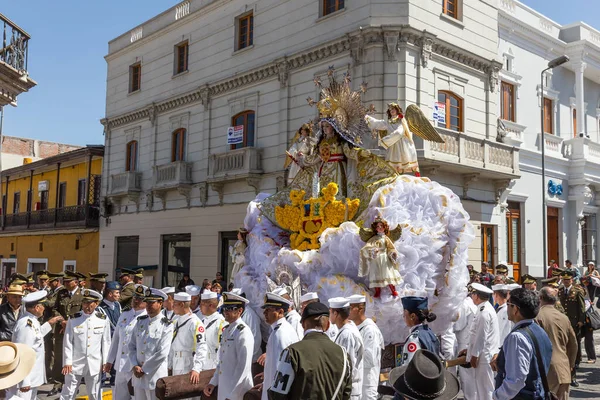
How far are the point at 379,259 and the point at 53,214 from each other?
27215mm

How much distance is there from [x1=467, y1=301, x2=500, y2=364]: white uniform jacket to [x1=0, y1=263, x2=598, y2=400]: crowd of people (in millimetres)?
18

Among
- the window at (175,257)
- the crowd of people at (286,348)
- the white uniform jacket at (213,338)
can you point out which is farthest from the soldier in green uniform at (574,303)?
the window at (175,257)

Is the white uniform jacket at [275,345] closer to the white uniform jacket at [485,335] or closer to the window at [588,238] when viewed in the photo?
the white uniform jacket at [485,335]

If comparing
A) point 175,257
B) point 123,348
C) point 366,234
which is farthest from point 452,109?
point 123,348

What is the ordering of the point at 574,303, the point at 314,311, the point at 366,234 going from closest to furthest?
1. the point at 314,311
2. the point at 366,234
3. the point at 574,303

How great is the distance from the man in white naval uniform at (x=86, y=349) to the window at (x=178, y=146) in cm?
1572

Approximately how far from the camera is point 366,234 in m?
8.96

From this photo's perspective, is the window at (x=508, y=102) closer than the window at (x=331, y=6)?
No

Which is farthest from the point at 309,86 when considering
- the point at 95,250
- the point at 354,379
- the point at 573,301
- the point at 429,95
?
the point at 95,250

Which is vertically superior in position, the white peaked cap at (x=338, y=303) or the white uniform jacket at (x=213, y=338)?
the white peaked cap at (x=338, y=303)

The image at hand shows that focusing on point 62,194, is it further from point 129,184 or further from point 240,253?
point 240,253

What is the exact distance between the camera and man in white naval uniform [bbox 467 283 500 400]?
838 centimetres

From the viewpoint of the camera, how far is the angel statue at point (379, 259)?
28.2ft

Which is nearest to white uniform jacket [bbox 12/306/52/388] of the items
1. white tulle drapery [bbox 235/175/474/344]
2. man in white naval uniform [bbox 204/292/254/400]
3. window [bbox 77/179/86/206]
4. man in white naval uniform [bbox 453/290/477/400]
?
man in white naval uniform [bbox 204/292/254/400]
